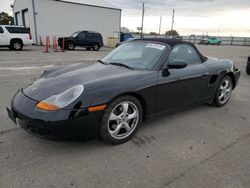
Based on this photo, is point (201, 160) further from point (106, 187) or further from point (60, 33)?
point (60, 33)

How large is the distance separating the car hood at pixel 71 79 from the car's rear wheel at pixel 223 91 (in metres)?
2.20

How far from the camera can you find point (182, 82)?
3314 mm

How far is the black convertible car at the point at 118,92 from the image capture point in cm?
227

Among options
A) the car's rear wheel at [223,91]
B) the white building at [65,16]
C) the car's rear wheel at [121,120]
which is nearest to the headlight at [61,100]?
the car's rear wheel at [121,120]

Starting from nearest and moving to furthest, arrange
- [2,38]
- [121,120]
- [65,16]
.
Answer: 1. [121,120]
2. [2,38]
3. [65,16]

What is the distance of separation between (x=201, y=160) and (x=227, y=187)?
46cm

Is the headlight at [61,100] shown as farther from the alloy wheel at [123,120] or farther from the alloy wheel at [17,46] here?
the alloy wheel at [17,46]

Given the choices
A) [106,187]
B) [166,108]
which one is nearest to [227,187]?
[106,187]

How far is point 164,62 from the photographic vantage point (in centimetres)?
310

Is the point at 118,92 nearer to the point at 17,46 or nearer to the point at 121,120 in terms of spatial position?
the point at 121,120

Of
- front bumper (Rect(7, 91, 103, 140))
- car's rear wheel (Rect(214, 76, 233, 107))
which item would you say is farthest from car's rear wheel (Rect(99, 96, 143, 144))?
car's rear wheel (Rect(214, 76, 233, 107))

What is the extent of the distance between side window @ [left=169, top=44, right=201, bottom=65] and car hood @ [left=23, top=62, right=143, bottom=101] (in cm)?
85

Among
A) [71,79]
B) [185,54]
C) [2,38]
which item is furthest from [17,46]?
[185,54]

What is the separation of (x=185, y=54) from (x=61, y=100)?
238 cm
